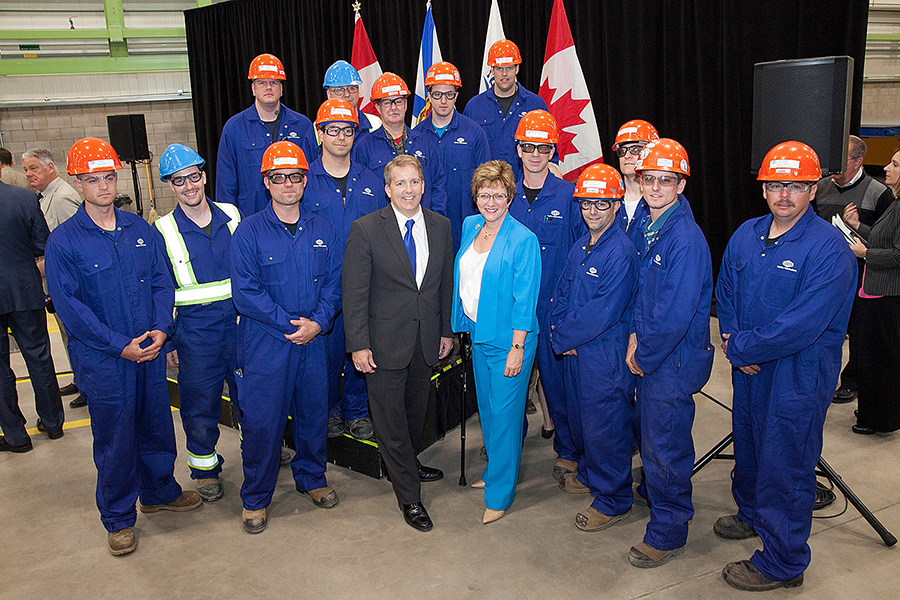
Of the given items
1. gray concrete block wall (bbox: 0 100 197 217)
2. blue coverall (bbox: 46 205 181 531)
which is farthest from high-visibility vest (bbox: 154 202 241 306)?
gray concrete block wall (bbox: 0 100 197 217)

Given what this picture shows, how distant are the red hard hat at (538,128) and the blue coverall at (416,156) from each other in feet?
2.78

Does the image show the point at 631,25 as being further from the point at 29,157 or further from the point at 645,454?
the point at 29,157

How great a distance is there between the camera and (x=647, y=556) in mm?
3270

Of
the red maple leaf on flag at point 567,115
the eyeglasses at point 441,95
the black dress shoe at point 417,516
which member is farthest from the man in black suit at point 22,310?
the red maple leaf on flag at point 567,115

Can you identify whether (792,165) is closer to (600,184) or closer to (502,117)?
(600,184)

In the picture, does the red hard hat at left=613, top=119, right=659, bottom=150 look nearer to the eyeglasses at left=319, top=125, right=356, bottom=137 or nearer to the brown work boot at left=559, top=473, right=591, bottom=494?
the eyeglasses at left=319, top=125, right=356, bottom=137

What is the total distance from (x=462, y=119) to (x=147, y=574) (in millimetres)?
3296

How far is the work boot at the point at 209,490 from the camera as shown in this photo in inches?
159

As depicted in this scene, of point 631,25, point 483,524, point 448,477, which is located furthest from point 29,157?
point 631,25

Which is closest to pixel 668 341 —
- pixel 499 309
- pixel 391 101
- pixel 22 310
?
pixel 499 309

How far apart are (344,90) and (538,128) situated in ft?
5.70

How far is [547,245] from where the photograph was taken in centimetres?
399

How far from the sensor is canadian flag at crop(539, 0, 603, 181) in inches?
256

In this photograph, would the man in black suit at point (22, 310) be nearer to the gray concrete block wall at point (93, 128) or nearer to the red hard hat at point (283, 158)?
the red hard hat at point (283, 158)
